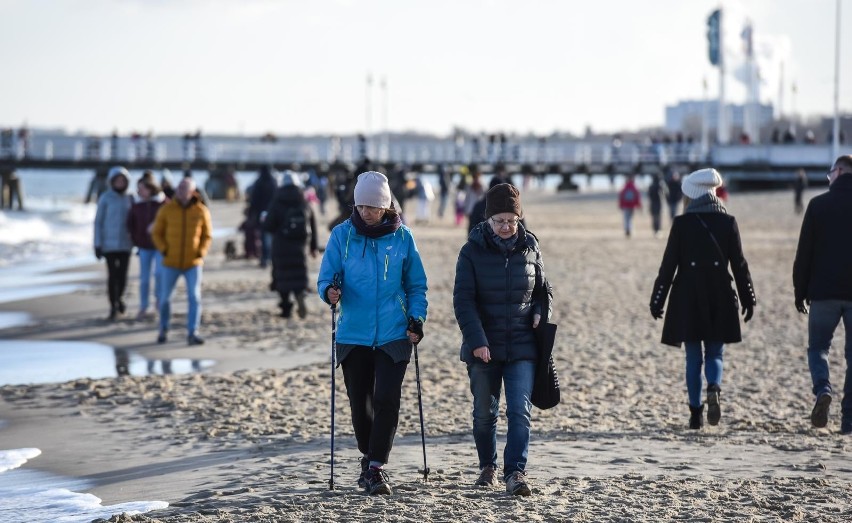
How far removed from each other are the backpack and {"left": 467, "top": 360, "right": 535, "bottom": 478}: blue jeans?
314 inches

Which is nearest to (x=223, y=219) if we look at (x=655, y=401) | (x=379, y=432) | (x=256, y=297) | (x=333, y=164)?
(x=333, y=164)

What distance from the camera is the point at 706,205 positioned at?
8.40 m

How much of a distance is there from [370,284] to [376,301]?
0.09 metres

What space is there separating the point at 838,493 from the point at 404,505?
220cm

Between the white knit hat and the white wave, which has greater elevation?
the white knit hat

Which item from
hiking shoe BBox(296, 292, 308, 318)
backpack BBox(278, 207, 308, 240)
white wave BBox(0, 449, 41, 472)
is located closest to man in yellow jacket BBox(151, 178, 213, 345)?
backpack BBox(278, 207, 308, 240)

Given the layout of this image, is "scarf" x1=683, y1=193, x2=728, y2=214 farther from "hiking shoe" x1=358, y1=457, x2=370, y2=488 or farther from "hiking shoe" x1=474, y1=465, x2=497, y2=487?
"hiking shoe" x1=358, y1=457, x2=370, y2=488

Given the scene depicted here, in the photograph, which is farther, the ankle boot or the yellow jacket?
the yellow jacket

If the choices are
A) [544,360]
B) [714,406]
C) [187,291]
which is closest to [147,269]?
[187,291]

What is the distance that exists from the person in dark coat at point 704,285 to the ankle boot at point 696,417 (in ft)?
0.07

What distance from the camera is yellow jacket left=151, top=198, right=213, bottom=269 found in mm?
12258

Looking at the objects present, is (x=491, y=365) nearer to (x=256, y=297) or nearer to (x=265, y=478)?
(x=265, y=478)

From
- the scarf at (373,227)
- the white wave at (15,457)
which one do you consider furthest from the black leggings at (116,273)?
the scarf at (373,227)

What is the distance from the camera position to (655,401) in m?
9.74
